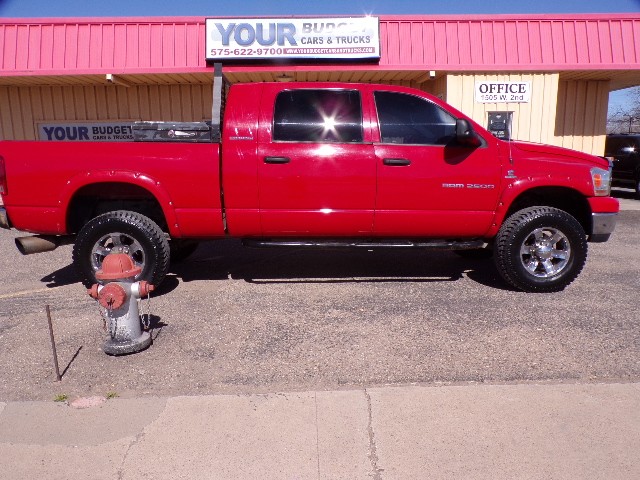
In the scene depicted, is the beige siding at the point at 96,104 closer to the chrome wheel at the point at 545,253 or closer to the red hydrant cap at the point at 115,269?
the chrome wheel at the point at 545,253

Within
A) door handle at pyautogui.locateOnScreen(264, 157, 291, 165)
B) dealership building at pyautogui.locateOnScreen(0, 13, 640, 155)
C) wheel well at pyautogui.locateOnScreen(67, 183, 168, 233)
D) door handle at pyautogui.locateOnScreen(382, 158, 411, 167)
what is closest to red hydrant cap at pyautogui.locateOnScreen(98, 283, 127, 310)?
wheel well at pyautogui.locateOnScreen(67, 183, 168, 233)

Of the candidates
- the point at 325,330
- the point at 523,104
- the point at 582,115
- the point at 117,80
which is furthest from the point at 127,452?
the point at 582,115

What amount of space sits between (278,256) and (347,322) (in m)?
2.72

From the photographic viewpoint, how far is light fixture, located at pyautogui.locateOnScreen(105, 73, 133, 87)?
11443mm

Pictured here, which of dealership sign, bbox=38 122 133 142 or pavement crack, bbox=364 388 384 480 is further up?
dealership sign, bbox=38 122 133 142

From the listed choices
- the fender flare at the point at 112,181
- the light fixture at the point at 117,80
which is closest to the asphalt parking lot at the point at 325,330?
the fender flare at the point at 112,181

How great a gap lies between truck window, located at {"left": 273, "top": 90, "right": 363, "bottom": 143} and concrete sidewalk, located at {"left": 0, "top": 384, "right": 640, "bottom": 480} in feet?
8.75

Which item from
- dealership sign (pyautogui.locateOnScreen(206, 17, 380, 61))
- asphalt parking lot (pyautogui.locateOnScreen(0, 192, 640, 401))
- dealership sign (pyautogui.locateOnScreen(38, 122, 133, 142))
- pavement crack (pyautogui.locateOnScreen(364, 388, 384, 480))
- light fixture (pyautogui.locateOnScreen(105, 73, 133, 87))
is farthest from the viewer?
dealership sign (pyautogui.locateOnScreen(38, 122, 133, 142))

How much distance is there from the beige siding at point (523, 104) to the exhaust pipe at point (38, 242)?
890 centimetres

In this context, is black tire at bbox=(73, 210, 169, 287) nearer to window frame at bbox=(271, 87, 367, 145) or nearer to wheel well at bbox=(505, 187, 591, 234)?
window frame at bbox=(271, 87, 367, 145)

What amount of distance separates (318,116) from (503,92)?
8.04m

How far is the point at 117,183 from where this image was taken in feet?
17.2

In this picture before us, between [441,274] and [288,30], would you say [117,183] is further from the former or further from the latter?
[288,30]


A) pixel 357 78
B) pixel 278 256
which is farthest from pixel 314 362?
pixel 357 78
